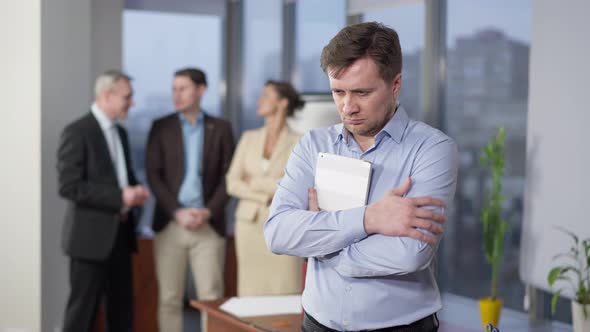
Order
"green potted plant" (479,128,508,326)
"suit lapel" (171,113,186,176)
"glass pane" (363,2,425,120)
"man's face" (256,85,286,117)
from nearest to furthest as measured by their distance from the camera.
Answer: "green potted plant" (479,128,508,326) → "man's face" (256,85,286,117) → "suit lapel" (171,113,186,176) → "glass pane" (363,2,425,120)

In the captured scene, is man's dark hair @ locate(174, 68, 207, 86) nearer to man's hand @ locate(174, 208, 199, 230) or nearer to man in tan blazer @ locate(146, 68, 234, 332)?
man in tan blazer @ locate(146, 68, 234, 332)

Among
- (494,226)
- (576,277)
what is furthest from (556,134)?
(576,277)

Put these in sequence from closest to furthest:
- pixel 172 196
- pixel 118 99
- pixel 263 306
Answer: pixel 263 306 < pixel 118 99 < pixel 172 196

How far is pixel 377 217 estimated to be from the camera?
7.20 feet

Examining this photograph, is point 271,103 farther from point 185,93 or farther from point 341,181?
point 341,181

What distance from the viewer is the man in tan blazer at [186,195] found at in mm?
5340

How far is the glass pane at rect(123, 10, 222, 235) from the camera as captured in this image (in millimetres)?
7359

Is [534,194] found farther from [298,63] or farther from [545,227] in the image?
[298,63]

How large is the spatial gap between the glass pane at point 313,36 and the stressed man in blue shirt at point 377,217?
4266 millimetres

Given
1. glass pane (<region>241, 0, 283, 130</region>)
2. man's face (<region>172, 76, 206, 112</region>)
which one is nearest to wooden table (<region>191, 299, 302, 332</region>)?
man's face (<region>172, 76, 206, 112</region>)

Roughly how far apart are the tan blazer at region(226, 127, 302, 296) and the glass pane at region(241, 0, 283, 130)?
241 cm

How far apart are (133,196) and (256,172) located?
2.58 ft

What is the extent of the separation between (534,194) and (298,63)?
3.09m

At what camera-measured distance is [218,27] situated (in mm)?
7840
